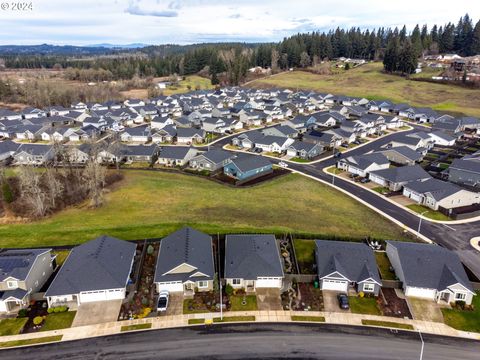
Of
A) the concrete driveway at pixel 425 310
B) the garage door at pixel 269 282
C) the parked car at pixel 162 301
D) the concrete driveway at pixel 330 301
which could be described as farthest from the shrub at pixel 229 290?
the concrete driveway at pixel 425 310

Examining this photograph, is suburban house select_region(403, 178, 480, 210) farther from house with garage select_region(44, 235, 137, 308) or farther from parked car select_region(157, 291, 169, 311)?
house with garage select_region(44, 235, 137, 308)

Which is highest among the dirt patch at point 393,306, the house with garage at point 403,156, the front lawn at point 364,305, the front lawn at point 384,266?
the house with garage at point 403,156

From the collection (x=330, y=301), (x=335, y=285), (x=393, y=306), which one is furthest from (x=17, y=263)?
(x=393, y=306)

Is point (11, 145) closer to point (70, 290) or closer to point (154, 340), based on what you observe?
point (70, 290)

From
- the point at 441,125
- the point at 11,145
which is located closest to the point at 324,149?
the point at 441,125

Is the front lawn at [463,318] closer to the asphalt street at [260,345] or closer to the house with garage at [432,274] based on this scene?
the house with garage at [432,274]

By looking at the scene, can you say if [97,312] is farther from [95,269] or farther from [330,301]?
[330,301]

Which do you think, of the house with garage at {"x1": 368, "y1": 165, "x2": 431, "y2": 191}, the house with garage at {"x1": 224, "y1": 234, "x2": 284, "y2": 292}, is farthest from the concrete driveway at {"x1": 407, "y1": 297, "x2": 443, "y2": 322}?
the house with garage at {"x1": 368, "y1": 165, "x2": 431, "y2": 191}

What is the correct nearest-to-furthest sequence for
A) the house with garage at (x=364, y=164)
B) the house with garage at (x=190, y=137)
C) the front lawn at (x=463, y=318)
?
the front lawn at (x=463, y=318) < the house with garage at (x=364, y=164) < the house with garage at (x=190, y=137)
